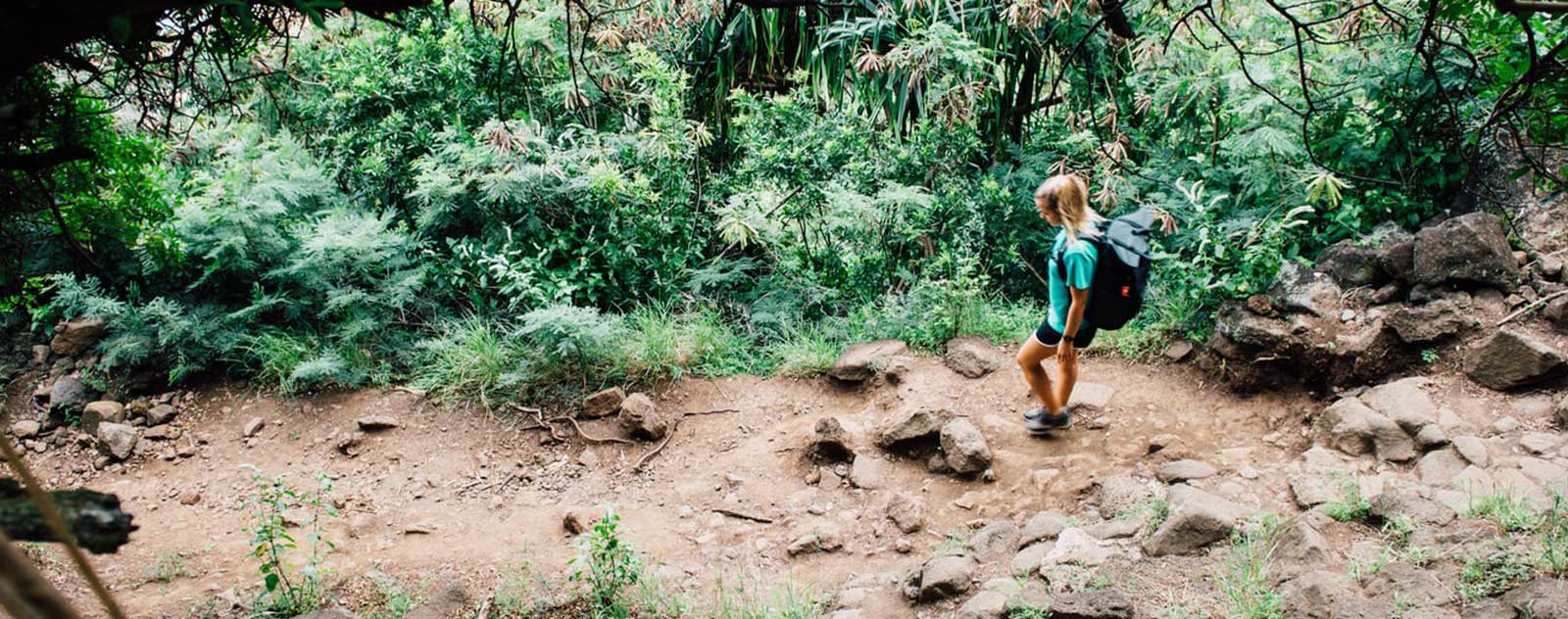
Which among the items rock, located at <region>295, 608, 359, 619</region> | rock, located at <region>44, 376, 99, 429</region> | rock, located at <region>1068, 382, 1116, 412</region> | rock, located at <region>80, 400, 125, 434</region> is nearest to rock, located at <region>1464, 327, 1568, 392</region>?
rock, located at <region>1068, 382, 1116, 412</region>

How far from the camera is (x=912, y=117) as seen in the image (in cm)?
731

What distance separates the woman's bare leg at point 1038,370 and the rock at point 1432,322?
184 centimetres

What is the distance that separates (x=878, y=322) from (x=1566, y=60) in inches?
160

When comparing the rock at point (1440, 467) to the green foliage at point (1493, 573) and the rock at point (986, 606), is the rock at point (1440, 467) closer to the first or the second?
the green foliage at point (1493, 573)

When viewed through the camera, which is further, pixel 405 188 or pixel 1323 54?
pixel 405 188

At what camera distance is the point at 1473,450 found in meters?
4.07

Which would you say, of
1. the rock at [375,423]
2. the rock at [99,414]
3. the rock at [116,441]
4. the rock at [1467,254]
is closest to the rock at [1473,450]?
the rock at [1467,254]

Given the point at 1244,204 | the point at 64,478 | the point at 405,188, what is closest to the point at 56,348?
the point at 64,478

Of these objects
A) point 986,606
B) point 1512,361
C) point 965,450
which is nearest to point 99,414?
point 965,450

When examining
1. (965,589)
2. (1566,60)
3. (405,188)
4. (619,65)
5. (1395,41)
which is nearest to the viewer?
(1566,60)

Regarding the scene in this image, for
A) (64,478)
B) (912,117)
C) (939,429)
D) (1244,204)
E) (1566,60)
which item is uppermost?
(1566,60)

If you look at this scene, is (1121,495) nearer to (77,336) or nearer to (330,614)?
(330,614)

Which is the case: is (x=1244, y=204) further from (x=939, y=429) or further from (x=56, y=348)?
(x=56, y=348)

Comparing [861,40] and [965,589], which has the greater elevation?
[861,40]
